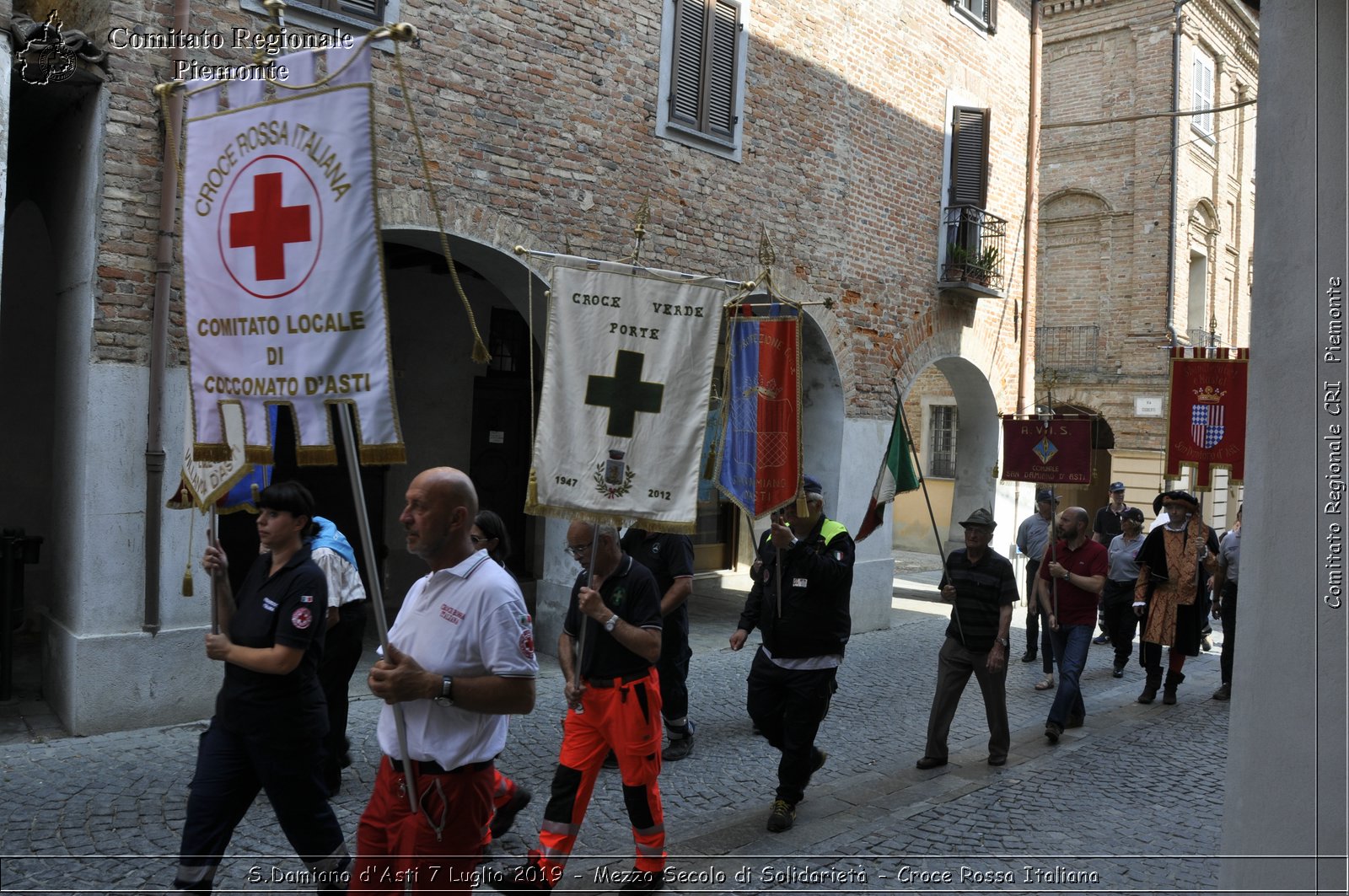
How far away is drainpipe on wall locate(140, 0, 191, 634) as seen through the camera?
7.37 m

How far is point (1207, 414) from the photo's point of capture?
30.6ft

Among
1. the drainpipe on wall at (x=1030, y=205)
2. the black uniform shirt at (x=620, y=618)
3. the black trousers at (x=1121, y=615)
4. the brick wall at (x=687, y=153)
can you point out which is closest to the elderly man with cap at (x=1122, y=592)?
the black trousers at (x=1121, y=615)

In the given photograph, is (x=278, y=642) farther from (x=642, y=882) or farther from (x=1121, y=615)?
(x=1121, y=615)

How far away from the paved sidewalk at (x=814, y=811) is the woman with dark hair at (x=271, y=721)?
0.94 metres

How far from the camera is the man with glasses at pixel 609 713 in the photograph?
4902 mm

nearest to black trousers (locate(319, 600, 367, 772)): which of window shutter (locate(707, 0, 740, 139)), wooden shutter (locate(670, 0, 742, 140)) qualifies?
wooden shutter (locate(670, 0, 742, 140))

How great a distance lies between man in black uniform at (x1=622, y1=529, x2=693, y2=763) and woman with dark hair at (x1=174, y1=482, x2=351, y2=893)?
10.8ft

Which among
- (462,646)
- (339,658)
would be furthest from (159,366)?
(462,646)

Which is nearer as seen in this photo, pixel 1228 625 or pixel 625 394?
pixel 625 394

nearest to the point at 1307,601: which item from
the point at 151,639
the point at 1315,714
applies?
the point at 1315,714

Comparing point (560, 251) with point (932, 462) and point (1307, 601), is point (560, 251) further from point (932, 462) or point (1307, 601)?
point (932, 462)

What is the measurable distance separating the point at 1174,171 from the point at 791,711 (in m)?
21.0

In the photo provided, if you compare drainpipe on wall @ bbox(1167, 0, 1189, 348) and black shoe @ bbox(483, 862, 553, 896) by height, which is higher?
drainpipe on wall @ bbox(1167, 0, 1189, 348)

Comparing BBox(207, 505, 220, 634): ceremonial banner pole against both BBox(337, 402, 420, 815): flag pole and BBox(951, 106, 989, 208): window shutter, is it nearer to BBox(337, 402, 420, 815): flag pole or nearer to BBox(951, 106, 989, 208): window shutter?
BBox(337, 402, 420, 815): flag pole
